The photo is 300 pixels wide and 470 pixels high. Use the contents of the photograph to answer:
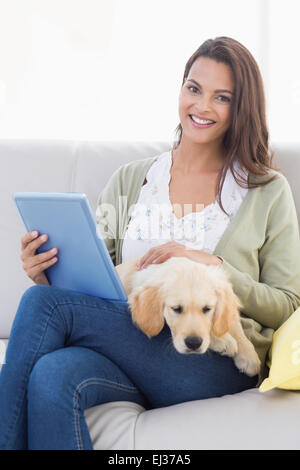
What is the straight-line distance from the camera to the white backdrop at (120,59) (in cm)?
248

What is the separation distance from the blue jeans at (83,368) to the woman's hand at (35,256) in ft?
0.37

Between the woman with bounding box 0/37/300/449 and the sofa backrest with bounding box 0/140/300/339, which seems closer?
the woman with bounding box 0/37/300/449

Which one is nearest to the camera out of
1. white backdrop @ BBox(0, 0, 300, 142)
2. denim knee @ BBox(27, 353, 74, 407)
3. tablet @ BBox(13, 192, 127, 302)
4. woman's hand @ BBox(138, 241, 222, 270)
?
denim knee @ BBox(27, 353, 74, 407)

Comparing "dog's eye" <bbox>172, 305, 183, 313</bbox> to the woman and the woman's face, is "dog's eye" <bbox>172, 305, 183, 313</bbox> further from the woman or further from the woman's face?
the woman's face

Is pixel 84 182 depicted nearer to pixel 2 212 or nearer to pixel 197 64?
pixel 2 212

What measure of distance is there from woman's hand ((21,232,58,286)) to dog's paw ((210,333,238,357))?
1.45 ft

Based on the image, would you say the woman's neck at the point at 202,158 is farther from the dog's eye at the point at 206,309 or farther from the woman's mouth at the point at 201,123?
the dog's eye at the point at 206,309

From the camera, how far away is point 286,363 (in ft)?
3.93

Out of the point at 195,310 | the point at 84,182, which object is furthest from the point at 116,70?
the point at 195,310

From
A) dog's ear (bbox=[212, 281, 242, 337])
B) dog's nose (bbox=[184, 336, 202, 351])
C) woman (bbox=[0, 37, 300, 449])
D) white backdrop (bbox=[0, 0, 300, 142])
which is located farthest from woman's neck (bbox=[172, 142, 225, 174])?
white backdrop (bbox=[0, 0, 300, 142])

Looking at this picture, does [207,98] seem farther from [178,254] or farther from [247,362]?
[247,362]

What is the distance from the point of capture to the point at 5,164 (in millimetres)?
1874

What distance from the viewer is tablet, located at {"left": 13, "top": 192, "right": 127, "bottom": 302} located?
118 cm

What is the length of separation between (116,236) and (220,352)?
22.3 inches
